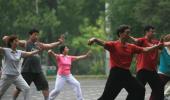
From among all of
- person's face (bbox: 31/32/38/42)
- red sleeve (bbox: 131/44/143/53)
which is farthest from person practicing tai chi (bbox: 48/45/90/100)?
red sleeve (bbox: 131/44/143/53)

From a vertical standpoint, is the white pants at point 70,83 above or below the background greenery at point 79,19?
above

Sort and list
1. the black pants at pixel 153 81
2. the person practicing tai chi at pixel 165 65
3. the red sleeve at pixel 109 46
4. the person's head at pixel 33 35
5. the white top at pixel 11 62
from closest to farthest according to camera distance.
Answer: the red sleeve at pixel 109 46
the black pants at pixel 153 81
the white top at pixel 11 62
the person practicing tai chi at pixel 165 65
the person's head at pixel 33 35

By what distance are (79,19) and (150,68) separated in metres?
56.5

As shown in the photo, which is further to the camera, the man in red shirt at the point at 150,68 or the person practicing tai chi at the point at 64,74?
the person practicing tai chi at the point at 64,74

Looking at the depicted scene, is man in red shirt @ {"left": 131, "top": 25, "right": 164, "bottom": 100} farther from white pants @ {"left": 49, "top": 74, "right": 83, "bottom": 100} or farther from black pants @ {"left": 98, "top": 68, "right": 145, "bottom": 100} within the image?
white pants @ {"left": 49, "top": 74, "right": 83, "bottom": 100}

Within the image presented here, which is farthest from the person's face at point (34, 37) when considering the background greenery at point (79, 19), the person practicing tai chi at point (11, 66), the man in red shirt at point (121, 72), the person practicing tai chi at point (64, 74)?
the background greenery at point (79, 19)

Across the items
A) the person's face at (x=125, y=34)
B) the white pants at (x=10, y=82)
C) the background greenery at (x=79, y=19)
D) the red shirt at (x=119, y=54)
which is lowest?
the background greenery at (x=79, y=19)

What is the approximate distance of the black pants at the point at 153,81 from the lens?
13219 millimetres

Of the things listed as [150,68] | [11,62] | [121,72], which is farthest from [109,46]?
[11,62]

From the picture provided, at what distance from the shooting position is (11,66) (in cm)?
1395

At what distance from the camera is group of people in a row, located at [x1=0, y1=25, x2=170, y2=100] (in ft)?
38.3

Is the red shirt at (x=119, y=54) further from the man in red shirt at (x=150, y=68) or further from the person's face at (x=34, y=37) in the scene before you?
the person's face at (x=34, y=37)

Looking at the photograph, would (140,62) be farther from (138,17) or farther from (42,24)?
(42,24)

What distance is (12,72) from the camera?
13.9 m
